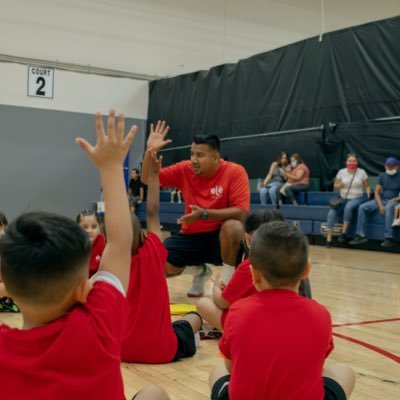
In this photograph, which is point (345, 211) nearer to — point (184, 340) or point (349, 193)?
point (349, 193)

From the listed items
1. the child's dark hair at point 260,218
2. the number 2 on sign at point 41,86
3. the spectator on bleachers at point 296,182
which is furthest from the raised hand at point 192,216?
the number 2 on sign at point 41,86

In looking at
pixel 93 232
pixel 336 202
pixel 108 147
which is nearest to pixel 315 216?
pixel 336 202

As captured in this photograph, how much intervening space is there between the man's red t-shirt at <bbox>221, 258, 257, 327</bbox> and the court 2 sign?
10.9m

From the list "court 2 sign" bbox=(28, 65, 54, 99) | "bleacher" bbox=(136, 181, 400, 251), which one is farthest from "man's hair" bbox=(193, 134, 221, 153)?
"court 2 sign" bbox=(28, 65, 54, 99)

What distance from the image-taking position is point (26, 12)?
453 inches

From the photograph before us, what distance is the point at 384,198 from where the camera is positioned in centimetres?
798

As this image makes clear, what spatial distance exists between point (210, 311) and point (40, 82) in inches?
428

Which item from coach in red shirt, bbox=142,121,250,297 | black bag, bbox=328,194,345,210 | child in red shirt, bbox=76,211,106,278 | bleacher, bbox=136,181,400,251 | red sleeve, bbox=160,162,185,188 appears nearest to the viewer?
child in red shirt, bbox=76,211,106,278

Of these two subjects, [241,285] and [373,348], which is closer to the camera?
[241,285]

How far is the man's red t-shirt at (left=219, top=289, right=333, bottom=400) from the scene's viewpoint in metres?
1.37

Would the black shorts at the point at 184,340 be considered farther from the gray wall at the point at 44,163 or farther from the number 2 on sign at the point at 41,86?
the number 2 on sign at the point at 41,86

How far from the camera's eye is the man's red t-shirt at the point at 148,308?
2.30 m

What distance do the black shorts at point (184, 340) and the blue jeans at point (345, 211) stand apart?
5977 millimetres

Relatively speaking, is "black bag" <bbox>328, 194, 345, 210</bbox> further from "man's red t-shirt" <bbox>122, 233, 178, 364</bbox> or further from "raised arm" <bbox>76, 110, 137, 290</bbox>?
"raised arm" <bbox>76, 110, 137, 290</bbox>
